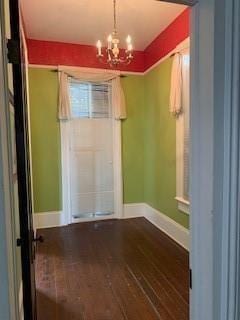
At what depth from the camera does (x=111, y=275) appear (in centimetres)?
272

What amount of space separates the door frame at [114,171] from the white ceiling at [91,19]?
4.18 ft

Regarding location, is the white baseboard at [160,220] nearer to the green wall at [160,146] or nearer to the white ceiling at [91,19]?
the green wall at [160,146]

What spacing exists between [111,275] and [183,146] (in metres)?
1.73

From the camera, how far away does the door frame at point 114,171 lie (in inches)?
164

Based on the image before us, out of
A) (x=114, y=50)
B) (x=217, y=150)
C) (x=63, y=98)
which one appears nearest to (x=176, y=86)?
(x=114, y=50)

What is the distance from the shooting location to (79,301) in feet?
7.50

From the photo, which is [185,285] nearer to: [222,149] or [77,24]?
[222,149]

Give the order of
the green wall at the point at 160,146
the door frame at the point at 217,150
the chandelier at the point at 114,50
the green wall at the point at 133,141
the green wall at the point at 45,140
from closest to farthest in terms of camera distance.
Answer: the door frame at the point at 217,150, the chandelier at the point at 114,50, the green wall at the point at 160,146, the green wall at the point at 45,140, the green wall at the point at 133,141

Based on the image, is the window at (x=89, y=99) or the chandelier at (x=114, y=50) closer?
the chandelier at (x=114, y=50)

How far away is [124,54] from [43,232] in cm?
313

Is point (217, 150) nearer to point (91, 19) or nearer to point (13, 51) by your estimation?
point (13, 51)

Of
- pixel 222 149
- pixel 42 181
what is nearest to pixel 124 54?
pixel 42 181

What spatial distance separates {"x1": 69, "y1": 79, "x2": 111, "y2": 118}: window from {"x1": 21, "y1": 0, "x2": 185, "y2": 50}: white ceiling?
0.66 m

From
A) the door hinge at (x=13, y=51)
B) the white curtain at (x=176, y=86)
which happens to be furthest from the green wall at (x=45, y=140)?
the door hinge at (x=13, y=51)
